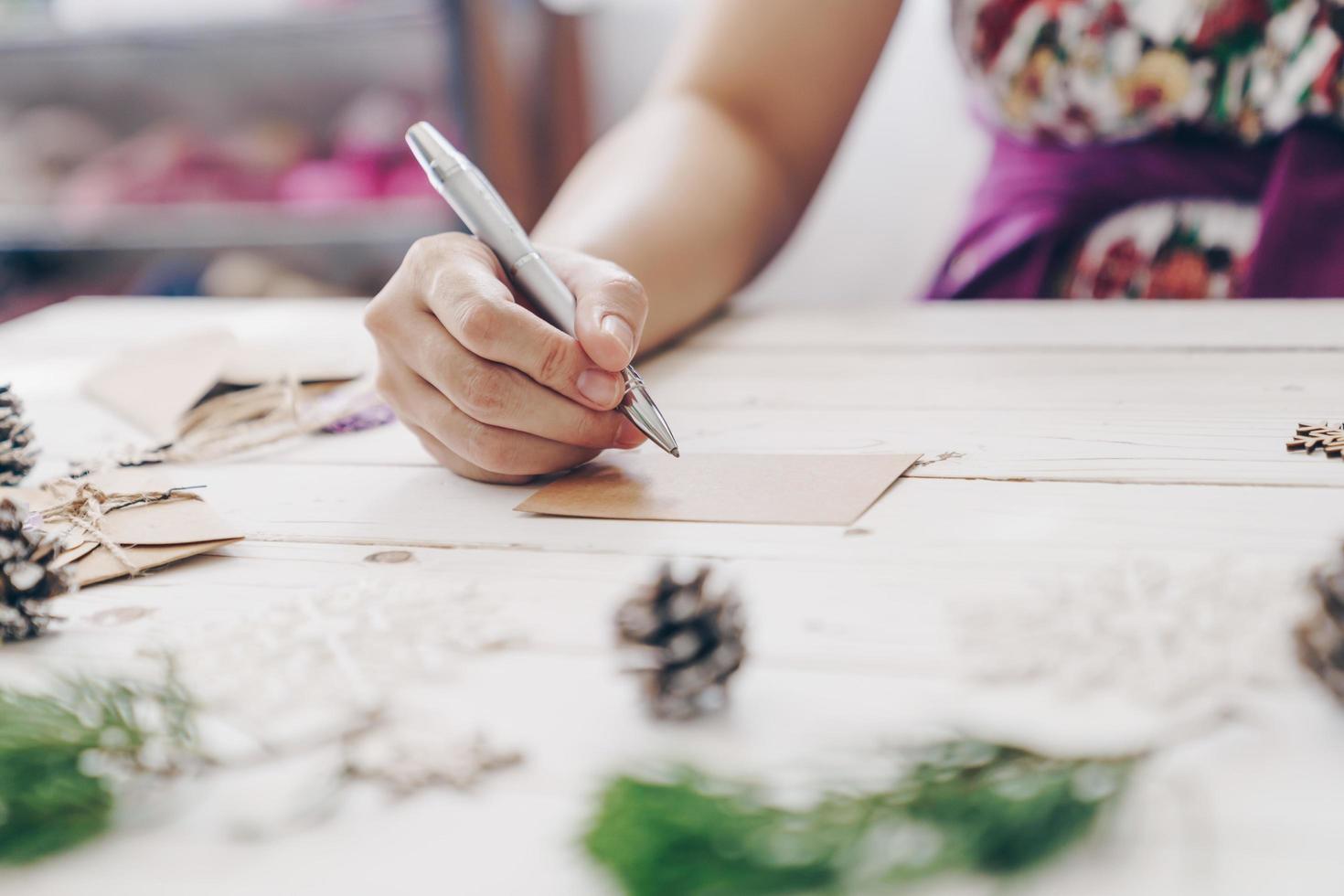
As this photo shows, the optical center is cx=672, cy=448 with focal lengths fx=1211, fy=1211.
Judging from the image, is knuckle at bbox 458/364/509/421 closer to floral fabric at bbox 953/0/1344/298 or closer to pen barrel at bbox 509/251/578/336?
pen barrel at bbox 509/251/578/336

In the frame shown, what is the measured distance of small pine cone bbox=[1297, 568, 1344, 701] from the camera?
1.05 feet

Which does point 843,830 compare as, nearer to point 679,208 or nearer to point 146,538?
point 146,538

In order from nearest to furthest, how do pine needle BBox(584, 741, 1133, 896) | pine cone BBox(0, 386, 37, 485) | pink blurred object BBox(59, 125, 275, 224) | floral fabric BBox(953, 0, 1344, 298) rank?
pine needle BBox(584, 741, 1133, 896)
pine cone BBox(0, 386, 37, 485)
floral fabric BBox(953, 0, 1344, 298)
pink blurred object BBox(59, 125, 275, 224)

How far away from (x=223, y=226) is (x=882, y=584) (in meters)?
2.02

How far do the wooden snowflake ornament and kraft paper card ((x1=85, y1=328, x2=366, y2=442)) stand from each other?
1.87ft

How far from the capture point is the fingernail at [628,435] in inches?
23.5

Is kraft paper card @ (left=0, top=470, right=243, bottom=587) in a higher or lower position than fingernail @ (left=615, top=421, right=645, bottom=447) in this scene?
lower

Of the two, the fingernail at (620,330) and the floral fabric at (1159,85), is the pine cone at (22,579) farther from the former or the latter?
the floral fabric at (1159,85)

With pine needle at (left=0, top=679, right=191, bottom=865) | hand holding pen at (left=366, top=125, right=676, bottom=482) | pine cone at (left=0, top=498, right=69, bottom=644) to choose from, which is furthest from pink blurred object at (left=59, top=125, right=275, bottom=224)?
pine needle at (left=0, top=679, right=191, bottom=865)

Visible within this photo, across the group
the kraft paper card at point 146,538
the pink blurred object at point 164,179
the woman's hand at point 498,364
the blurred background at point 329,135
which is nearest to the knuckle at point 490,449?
the woman's hand at point 498,364

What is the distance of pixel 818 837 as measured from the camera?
0.91 feet

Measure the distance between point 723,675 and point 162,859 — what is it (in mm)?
158

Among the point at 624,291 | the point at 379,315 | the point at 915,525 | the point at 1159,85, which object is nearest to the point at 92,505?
the point at 379,315

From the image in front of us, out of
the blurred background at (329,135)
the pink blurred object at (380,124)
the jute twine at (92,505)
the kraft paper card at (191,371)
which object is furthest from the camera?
the pink blurred object at (380,124)
